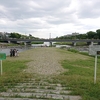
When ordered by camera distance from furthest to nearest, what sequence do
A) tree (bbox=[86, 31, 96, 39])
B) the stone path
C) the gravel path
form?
tree (bbox=[86, 31, 96, 39]) → the gravel path → the stone path

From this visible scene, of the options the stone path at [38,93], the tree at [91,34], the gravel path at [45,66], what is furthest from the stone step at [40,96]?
the tree at [91,34]

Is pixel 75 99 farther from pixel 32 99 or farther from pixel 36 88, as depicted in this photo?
pixel 36 88

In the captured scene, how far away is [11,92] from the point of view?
18.6ft

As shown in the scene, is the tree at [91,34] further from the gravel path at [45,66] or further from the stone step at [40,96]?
the stone step at [40,96]

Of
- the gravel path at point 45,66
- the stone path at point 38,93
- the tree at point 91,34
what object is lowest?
the gravel path at point 45,66

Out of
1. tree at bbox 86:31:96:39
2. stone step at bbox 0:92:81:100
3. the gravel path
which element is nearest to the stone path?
stone step at bbox 0:92:81:100

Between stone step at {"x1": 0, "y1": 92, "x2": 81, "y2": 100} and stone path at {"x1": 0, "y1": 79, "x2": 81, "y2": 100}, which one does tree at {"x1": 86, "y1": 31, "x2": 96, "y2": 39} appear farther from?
stone step at {"x1": 0, "y1": 92, "x2": 81, "y2": 100}

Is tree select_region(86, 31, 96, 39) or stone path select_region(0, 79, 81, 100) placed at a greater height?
tree select_region(86, 31, 96, 39)

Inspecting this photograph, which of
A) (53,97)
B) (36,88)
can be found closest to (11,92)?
(36,88)

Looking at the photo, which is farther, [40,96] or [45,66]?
[45,66]

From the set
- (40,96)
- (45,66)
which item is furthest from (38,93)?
(45,66)

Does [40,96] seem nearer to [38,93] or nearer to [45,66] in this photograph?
[38,93]

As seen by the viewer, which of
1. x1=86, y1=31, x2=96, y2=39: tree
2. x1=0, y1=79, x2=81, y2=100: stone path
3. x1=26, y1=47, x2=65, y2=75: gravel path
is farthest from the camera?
x1=86, y1=31, x2=96, y2=39: tree

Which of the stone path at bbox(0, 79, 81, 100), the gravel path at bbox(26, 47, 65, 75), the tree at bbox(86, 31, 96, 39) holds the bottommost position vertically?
the gravel path at bbox(26, 47, 65, 75)
